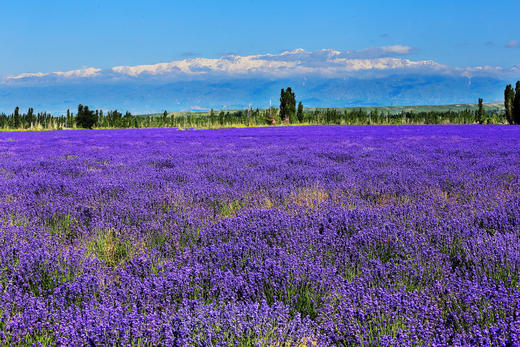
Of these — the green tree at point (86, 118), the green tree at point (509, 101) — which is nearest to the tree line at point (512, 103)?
the green tree at point (509, 101)

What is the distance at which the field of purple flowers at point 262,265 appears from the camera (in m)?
1.68

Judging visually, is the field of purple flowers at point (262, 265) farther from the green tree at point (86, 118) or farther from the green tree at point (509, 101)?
the green tree at point (86, 118)

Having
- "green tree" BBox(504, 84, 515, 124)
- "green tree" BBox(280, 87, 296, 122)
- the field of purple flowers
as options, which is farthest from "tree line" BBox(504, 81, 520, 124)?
the field of purple flowers

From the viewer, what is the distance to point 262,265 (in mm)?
2447

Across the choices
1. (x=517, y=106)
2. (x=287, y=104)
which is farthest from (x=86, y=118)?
(x=517, y=106)

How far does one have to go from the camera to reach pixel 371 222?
11.0ft

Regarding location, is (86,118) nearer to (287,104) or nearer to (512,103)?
(287,104)

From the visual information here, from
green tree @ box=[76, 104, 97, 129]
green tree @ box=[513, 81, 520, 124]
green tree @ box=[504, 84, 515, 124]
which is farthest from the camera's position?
green tree @ box=[76, 104, 97, 129]

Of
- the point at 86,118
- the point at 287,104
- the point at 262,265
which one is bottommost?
the point at 262,265

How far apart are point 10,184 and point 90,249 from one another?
3366 millimetres

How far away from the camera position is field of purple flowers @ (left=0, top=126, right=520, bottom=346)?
1685 mm

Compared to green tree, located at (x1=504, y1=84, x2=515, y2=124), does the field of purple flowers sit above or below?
below

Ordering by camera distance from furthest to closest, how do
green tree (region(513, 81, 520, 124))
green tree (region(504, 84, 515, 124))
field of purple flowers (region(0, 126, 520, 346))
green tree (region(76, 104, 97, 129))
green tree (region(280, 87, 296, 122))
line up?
green tree (region(280, 87, 296, 122)) < green tree (region(76, 104, 97, 129)) < green tree (region(504, 84, 515, 124)) < green tree (region(513, 81, 520, 124)) < field of purple flowers (region(0, 126, 520, 346))

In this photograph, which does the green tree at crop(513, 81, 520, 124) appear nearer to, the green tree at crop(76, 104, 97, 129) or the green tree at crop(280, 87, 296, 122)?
the green tree at crop(280, 87, 296, 122)
